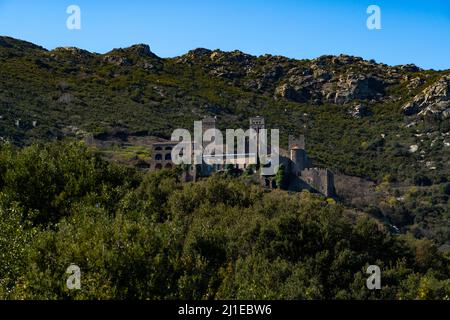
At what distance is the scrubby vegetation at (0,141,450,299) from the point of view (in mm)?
18375

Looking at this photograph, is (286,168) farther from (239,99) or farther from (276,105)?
(239,99)

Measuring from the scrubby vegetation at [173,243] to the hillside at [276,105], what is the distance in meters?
32.6

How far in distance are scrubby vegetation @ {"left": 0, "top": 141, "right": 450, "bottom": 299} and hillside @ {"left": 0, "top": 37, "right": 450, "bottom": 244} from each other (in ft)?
107

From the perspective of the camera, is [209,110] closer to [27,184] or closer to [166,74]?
[166,74]

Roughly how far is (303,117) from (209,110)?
1618 cm

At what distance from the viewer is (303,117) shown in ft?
380

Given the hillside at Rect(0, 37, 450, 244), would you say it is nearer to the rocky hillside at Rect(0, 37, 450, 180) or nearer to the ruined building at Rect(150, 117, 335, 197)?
the rocky hillside at Rect(0, 37, 450, 180)

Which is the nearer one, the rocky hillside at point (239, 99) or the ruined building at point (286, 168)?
the ruined building at point (286, 168)

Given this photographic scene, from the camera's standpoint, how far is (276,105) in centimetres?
11944

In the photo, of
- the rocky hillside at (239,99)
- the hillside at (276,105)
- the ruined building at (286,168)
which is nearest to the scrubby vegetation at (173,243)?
the ruined building at (286,168)

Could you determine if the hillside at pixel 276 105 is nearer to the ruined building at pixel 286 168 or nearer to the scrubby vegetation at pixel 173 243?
the ruined building at pixel 286 168

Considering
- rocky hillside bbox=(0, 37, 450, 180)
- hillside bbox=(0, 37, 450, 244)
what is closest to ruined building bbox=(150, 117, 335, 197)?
hillside bbox=(0, 37, 450, 244)

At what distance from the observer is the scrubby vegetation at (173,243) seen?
1838 centimetres

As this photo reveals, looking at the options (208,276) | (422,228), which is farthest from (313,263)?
(422,228)
